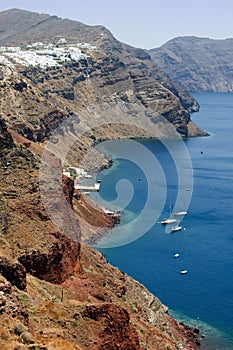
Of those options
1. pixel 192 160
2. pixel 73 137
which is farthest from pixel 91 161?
pixel 192 160

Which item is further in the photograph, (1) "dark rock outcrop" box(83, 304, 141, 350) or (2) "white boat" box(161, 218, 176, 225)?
(2) "white boat" box(161, 218, 176, 225)

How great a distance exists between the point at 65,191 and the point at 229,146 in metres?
156

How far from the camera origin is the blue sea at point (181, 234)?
68.2 meters

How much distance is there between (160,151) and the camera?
18788 centimetres

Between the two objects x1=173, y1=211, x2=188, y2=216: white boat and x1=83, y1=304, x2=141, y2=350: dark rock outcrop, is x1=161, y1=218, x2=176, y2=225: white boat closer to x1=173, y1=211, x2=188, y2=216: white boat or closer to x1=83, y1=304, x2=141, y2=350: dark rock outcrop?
x1=173, y1=211, x2=188, y2=216: white boat

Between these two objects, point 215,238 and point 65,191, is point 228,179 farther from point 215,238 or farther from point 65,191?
point 65,191

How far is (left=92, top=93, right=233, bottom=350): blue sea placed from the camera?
6825cm

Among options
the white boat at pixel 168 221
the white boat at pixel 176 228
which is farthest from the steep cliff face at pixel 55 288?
the white boat at pixel 168 221

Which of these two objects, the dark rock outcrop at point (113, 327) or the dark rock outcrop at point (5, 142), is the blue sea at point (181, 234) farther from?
the dark rock outcrop at point (113, 327)

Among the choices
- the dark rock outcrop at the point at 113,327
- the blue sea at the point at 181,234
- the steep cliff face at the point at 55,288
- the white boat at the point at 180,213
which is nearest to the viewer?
the steep cliff face at the point at 55,288

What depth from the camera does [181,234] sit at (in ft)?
319

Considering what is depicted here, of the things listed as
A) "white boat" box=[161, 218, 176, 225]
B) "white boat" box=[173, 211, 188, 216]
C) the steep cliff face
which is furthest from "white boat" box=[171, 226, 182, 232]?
the steep cliff face

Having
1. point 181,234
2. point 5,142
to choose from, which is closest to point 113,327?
point 5,142

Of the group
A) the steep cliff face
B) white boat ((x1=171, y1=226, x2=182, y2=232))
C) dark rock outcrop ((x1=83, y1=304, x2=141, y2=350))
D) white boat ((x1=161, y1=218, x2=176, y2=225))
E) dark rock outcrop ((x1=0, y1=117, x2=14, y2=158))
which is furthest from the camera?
white boat ((x1=161, y1=218, x2=176, y2=225))
